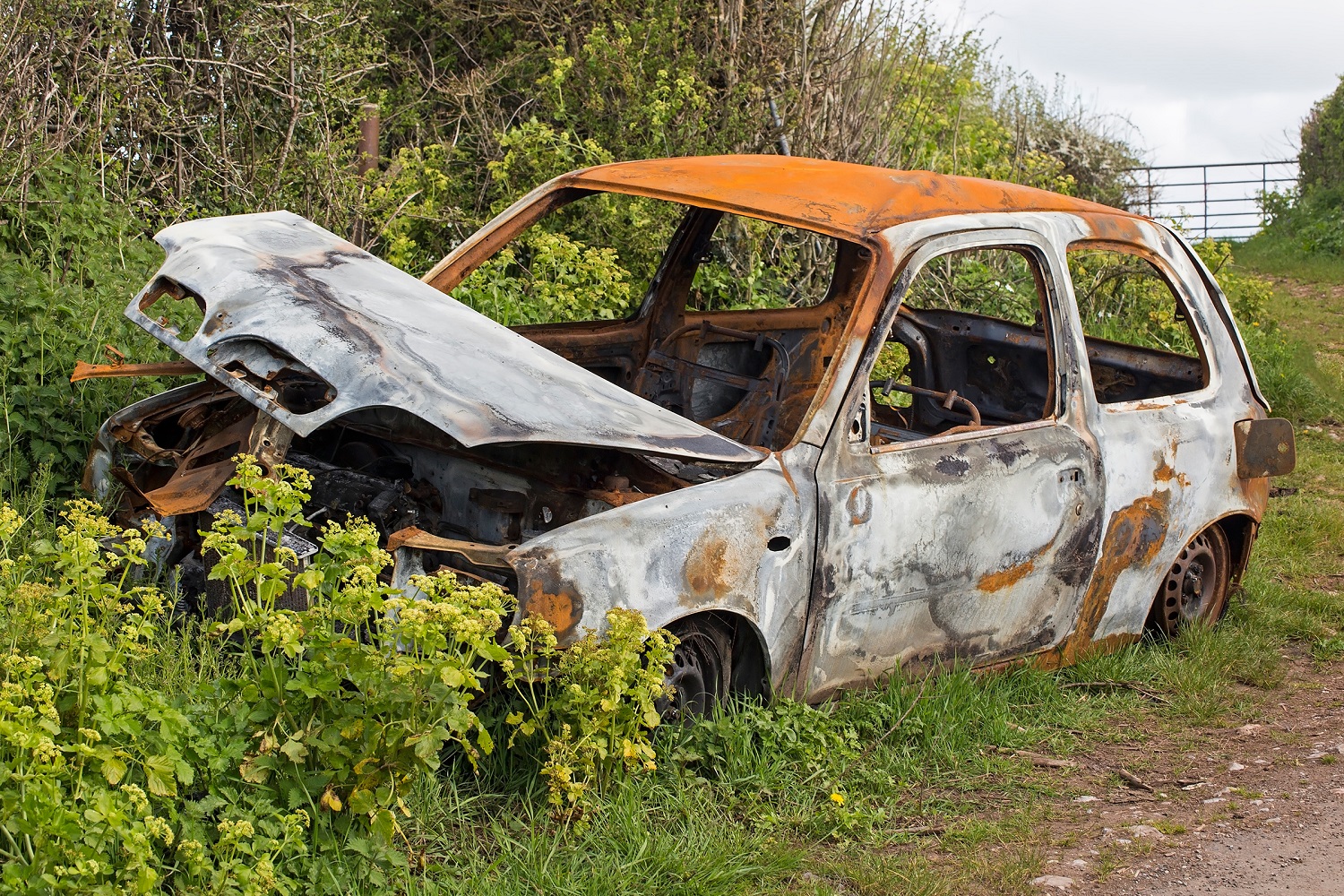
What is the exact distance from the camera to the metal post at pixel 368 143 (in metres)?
8.86

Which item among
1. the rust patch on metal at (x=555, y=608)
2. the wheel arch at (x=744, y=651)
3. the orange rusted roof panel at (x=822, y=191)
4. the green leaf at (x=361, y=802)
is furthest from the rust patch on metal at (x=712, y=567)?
the orange rusted roof panel at (x=822, y=191)

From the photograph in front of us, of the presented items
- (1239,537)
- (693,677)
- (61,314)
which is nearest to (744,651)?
(693,677)

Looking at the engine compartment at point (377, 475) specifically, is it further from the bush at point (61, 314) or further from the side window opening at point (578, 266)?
the side window opening at point (578, 266)

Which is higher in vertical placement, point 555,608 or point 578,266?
point 578,266

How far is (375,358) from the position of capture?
379 centimetres

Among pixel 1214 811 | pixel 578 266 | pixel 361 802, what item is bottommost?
pixel 1214 811

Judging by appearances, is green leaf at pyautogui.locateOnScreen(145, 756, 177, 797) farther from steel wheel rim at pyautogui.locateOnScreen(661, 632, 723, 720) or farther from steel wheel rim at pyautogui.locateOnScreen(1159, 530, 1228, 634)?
steel wheel rim at pyautogui.locateOnScreen(1159, 530, 1228, 634)

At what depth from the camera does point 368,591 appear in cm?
322

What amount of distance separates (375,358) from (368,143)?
5543 mm

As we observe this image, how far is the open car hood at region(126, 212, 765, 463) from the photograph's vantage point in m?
3.65

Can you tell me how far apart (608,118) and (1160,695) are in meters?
6.03

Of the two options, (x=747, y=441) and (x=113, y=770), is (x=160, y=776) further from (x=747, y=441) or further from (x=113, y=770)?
(x=747, y=441)

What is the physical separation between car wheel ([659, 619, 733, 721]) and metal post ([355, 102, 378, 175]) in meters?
5.66

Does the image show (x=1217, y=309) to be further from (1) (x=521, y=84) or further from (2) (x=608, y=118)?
(1) (x=521, y=84)
